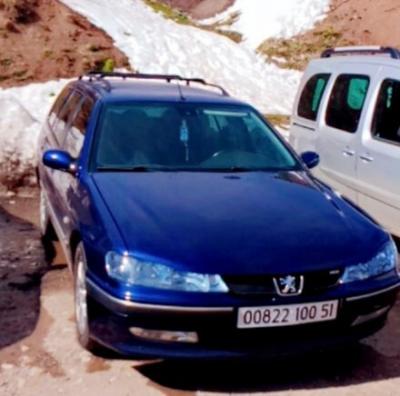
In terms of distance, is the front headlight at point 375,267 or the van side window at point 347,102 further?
the van side window at point 347,102

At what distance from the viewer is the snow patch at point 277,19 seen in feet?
77.9

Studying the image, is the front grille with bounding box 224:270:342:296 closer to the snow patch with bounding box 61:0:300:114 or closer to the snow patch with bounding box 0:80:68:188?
the snow patch with bounding box 0:80:68:188

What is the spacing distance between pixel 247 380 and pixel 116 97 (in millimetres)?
2302

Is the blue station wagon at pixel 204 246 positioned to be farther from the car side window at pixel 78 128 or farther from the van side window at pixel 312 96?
the van side window at pixel 312 96

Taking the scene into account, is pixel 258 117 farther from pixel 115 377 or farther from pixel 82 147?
pixel 115 377

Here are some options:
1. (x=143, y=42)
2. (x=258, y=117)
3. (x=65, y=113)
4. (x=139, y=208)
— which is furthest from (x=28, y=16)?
(x=139, y=208)

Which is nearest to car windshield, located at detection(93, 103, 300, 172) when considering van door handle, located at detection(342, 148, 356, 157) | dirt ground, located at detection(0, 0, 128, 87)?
van door handle, located at detection(342, 148, 356, 157)

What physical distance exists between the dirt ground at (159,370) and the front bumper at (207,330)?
0.27 meters

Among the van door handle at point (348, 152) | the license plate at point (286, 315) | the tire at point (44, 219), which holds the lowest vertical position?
the tire at point (44, 219)

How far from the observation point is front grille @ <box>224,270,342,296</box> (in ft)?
12.6

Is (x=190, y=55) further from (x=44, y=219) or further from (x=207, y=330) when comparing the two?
(x=207, y=330)

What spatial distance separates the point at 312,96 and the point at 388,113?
144cm

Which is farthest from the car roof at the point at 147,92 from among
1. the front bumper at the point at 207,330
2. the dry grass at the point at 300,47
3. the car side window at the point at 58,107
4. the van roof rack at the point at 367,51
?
the dry grass at the point at 300,47

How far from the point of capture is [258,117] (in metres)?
5.78
